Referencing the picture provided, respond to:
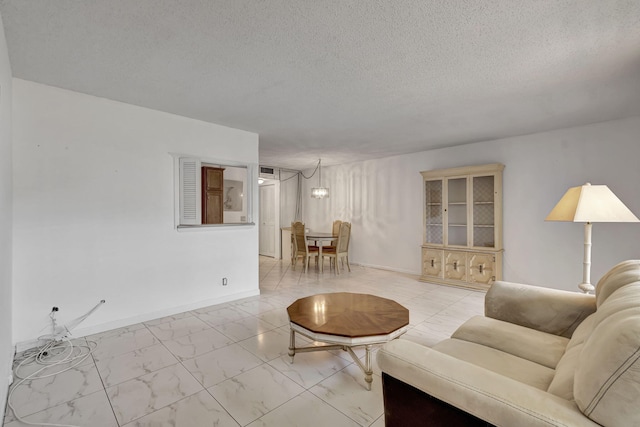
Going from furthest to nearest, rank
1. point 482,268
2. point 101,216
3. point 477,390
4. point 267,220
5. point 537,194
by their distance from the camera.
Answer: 1. point 267,220
2. point 482,268
3. point 537,194
4. point 101,216
5. point 477,390

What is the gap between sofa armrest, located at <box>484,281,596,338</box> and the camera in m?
1.81

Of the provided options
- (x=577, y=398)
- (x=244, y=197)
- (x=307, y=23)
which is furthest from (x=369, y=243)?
(x=577, y=398)

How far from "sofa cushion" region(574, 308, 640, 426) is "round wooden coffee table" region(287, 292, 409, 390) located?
1148mm

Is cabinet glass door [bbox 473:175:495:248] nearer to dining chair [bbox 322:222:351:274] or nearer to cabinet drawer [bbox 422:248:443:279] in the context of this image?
cabinet drawer [bbox 422:248:443:279]

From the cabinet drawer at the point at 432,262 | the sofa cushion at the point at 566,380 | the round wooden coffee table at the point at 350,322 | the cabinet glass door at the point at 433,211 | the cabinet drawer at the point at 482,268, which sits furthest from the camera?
the cabinet glass door at the point at 433,211

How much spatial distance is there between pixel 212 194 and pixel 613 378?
380cm

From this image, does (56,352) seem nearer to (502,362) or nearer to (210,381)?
(210,381)

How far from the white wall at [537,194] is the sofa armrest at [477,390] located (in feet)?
12.7

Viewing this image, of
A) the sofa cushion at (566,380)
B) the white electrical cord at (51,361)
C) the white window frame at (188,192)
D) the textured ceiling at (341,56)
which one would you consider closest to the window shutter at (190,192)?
the white window frame at (188,192)

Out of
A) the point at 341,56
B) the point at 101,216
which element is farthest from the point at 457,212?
the point at 101,216

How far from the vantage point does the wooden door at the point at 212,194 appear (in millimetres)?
3689

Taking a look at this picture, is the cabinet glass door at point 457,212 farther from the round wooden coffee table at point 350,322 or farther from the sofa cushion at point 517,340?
the sofa cushion at point 517,340

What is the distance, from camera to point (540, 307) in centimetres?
193

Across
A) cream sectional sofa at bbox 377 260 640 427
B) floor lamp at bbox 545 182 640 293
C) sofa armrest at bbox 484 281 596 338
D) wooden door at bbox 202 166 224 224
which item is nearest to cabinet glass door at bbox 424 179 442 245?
floor lamp at bbox 545 182 640 293
